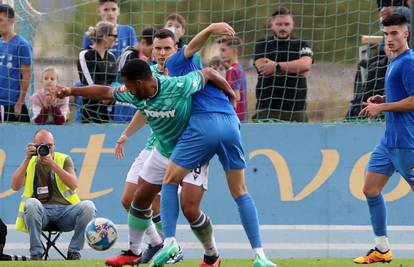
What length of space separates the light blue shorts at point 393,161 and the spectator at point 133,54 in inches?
136

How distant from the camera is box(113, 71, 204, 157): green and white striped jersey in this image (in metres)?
8.99

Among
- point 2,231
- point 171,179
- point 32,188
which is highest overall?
point 171,179

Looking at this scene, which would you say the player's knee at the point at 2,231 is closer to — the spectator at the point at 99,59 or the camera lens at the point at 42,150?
the camera lens at the point at 42,150

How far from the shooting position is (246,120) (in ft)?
43.6

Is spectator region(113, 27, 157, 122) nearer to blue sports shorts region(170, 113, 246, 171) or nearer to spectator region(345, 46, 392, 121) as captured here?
spectator region(345, 46, 392, 121)

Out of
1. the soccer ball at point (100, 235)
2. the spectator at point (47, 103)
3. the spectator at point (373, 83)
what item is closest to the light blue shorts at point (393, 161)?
the soccer ball at point (100, 235)

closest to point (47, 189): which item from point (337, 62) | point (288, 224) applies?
point (288, 224)

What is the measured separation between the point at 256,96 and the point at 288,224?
1.56m

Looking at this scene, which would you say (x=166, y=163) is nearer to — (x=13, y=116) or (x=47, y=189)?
(x=47, y=189)

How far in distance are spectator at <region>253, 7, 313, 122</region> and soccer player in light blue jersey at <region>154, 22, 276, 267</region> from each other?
11.7ft

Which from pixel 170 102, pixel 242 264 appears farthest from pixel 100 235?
pixel 170 102

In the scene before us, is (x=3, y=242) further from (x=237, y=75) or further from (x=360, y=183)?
(x=360, y=183)

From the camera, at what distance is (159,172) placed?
32.0 feet

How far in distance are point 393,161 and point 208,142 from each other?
200cm
